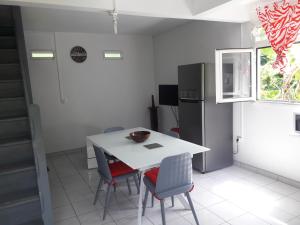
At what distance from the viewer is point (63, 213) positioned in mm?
2904

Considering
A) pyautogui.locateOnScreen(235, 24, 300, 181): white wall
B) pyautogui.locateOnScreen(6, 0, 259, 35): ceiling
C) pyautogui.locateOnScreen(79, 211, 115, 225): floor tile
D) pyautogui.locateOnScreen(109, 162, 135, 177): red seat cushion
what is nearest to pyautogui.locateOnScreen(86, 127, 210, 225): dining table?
pyautogui.locateOnScreen(109, 162, 135, 177): red seat cushion

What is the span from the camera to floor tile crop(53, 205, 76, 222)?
9.24ft

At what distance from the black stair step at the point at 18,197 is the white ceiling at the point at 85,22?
8.50 ft

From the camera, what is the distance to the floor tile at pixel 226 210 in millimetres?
2688

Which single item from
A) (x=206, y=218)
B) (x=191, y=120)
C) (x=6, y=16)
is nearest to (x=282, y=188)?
(x=206, y=218)

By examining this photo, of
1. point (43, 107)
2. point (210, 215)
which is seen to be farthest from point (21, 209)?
point (43, 107)

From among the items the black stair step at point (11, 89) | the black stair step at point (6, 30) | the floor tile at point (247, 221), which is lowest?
the floor tile at point (247, 221)

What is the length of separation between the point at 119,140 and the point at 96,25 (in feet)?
8.49

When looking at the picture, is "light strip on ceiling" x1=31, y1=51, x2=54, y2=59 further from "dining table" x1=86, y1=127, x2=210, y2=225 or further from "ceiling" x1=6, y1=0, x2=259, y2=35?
"dining table" x1=86, y1=127, x2=210, y2=225

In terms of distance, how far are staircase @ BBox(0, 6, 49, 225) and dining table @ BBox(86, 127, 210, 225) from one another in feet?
2.76

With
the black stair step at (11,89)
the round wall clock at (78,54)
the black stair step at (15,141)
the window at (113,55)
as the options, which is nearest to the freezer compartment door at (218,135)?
the black stair step at (15,141)

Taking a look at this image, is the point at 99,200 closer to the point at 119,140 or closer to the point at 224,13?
the point at 119,140

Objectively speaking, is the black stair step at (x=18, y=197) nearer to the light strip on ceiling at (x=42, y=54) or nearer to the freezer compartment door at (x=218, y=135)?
the freezer compartment door at (x=218, y=135)

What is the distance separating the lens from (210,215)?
2.71m
